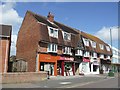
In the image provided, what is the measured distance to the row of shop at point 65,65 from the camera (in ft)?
116

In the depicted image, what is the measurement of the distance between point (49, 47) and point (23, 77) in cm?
1290

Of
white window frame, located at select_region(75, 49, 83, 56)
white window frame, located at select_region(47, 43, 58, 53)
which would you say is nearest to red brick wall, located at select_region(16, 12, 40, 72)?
white window frame, located at select_region(47, 43, 58, 53)

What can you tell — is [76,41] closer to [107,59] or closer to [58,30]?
[58,30]

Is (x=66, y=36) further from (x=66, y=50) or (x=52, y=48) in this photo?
(x=52, y=48)

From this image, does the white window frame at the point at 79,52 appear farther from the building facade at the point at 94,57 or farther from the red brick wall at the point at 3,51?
the red brick wall at the point at 3,51

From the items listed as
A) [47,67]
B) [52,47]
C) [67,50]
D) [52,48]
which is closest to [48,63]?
[47,67]

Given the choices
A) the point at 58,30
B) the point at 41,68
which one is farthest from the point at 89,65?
the point at 41,68

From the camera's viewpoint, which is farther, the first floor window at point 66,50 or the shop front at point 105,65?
the shop front at point 105,65

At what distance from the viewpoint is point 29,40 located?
123ft

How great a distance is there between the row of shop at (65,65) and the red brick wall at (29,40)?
1.72 m

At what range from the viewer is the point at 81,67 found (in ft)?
148

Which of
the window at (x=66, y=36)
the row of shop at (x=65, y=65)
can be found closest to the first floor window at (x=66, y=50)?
the row of shop at (x=65, y=65)

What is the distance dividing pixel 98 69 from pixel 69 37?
650 inches

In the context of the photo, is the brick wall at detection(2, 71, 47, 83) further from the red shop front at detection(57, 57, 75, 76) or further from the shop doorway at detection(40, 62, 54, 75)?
the red shop front at detection(57, 57, 75, 76)
